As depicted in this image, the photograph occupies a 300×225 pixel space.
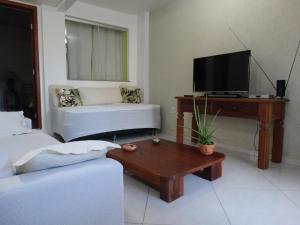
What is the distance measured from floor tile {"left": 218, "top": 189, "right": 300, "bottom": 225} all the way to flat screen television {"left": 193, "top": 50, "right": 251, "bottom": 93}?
1283 mm

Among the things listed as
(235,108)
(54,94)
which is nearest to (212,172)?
(235,108)

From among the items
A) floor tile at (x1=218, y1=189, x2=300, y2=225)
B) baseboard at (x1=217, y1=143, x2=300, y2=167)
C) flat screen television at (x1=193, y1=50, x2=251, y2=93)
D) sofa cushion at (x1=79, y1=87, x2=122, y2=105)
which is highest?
flat screen television at (x1=193, y1=50, x2=251, y2=93)

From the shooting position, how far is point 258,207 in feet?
5.11

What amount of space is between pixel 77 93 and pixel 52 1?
4.84ft

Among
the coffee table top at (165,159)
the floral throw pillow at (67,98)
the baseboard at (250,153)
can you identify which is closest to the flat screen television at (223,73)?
the baseboard at (250,153)

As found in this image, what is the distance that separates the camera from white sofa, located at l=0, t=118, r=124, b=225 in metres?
0.73

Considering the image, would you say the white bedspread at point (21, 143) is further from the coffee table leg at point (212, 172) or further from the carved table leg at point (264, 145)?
the carved table leg at point (264, 145)

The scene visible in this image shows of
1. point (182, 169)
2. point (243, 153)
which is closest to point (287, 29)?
point (243, 153)

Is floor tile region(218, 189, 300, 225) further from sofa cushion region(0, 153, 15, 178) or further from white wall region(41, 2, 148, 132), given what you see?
white wall region(41, 2, 148, 132)

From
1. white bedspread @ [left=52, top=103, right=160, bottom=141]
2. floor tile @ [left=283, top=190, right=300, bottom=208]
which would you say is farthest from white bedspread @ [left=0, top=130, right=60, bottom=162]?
floor tile @ [left=283, top=190, right=300, bottom=208]

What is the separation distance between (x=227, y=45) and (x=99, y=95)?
91.4 inches

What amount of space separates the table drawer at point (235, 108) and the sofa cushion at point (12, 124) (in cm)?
219

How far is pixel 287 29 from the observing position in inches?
96.7

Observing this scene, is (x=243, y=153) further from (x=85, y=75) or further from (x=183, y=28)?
(x=85, y=75)
